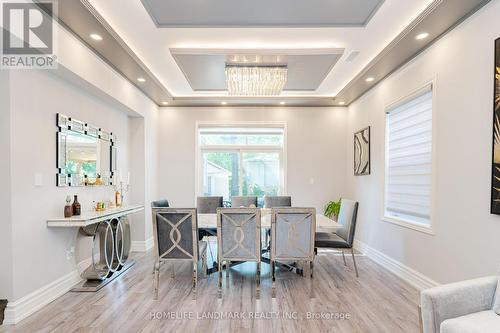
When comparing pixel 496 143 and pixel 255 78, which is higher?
pixel 255 78

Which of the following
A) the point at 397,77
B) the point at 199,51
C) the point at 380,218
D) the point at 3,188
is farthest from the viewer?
the point at 380,218

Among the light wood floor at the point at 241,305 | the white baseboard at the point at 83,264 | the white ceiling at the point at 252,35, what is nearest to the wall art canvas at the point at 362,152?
the white ceiling at the point at 252,35

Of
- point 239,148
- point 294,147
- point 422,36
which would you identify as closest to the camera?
point 422,36

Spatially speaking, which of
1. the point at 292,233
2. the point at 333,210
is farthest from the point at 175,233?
the point at 333,210

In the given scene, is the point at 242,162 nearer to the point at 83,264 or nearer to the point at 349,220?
the point at 349,220

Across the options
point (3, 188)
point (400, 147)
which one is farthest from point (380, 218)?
point (3, 188)

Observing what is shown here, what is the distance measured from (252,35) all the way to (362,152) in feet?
9.62

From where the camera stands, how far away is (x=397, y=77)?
3850 millimetres

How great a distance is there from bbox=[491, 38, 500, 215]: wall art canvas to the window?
3984mm

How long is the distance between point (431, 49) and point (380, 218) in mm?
2390

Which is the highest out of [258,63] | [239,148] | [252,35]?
[252,35]

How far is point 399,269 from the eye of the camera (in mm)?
3695

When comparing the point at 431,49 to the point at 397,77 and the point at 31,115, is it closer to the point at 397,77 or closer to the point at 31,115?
the point at 397,77
